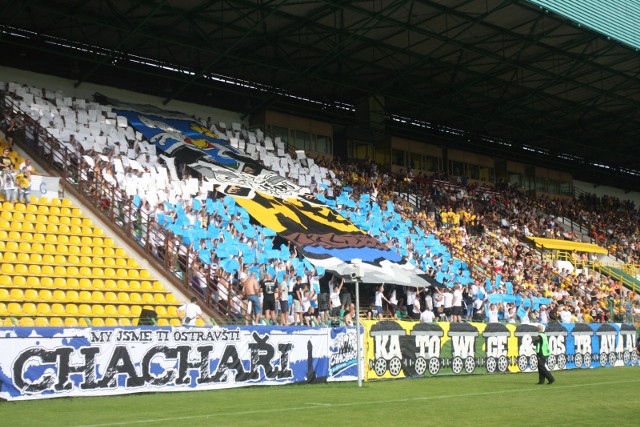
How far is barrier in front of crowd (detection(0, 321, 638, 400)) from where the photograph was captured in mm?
16312

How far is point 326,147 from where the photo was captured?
1842 inches

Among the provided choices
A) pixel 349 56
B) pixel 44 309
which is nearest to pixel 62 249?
pixel 44 309

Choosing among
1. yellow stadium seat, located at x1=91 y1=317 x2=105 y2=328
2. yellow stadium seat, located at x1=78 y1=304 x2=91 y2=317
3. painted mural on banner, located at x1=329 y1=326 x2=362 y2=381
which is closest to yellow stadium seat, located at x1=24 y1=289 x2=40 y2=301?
yellow stadium seat, located at x1=78 y1=304 x2=91 y2=317

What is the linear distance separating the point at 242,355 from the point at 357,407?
204 inches

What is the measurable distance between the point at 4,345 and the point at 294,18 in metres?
23.0

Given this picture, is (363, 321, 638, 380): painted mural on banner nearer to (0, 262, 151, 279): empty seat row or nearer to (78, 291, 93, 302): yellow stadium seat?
(0, 262, 151, 279): empty seat row

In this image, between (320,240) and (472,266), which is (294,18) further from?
(472,266)

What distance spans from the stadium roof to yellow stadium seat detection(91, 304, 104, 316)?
14064mm

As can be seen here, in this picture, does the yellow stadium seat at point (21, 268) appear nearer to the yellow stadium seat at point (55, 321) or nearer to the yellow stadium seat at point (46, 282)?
the yellow stadium seat at point (46, 282)

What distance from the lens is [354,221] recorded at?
3747 cm

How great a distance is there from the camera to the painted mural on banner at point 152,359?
1609cm

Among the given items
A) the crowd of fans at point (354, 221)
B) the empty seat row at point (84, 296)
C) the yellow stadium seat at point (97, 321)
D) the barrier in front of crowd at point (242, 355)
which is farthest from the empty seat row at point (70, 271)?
the barrier in front of crowd at point (242, 355)

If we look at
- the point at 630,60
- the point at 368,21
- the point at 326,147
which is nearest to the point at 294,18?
the point at 368,21

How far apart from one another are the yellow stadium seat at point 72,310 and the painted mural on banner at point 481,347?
731cm
